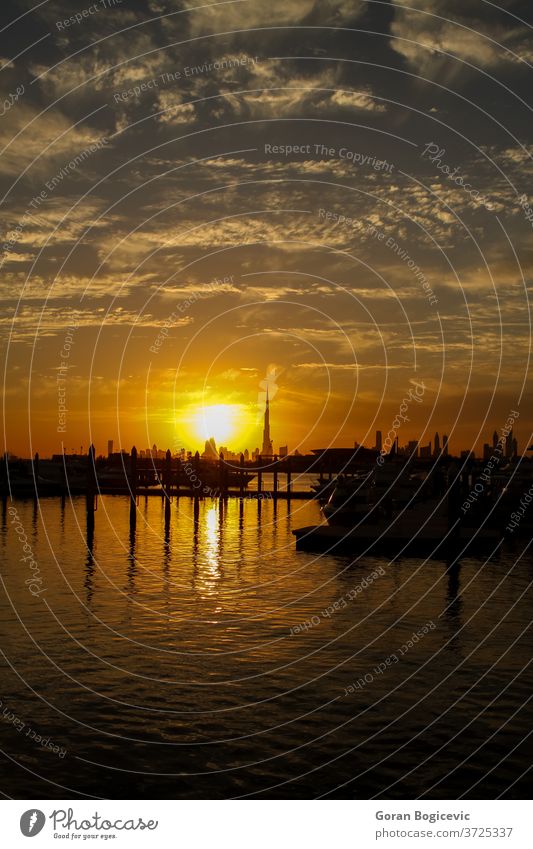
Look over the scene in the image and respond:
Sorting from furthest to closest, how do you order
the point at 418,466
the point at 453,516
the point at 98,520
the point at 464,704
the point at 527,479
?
the point at 418,466, the point at 98,520, the point at 527,479, the point at 453,516, the point at 464,704

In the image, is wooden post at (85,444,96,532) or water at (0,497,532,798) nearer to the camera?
water at (0,497,532,798)

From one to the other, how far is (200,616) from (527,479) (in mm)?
41848

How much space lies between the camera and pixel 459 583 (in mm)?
33969

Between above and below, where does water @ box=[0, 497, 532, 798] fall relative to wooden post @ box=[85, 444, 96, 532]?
below

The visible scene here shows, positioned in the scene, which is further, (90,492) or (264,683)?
(90,492)

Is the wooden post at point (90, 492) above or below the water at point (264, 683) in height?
above

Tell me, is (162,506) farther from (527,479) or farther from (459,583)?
(459,583)

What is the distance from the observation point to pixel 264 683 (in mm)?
18547

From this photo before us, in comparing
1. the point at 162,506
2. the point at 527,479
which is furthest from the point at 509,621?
the point at 162,506

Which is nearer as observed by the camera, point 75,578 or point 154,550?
point 75,578

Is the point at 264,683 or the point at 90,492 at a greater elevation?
the point at 90,492

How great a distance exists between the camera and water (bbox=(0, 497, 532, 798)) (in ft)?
43.8

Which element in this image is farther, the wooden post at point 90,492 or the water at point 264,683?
the wooden post at point 90,492

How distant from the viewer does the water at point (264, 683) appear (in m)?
13.4
